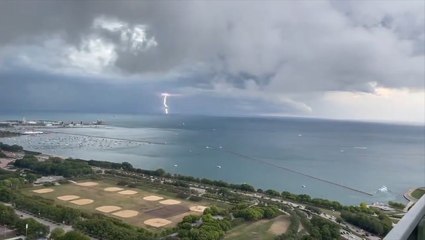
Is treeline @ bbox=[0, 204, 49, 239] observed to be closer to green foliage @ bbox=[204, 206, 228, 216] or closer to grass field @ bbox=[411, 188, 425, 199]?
green foliage @ bbox=[204, 206, 228, 216]

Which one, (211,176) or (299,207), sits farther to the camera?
(211,176)

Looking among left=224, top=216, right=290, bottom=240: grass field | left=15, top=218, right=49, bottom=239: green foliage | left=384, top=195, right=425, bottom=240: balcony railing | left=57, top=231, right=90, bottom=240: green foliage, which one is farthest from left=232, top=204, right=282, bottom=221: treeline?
left=384, top=195, right=425, bottom=240: balcony railing

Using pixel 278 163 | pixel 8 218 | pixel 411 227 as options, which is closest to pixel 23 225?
pixel 8 218

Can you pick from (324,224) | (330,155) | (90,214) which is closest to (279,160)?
(330,155)

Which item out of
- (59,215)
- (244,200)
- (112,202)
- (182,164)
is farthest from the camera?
(182,164)

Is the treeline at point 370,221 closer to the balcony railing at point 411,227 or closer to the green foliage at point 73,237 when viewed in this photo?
the green foliage at point 73,237

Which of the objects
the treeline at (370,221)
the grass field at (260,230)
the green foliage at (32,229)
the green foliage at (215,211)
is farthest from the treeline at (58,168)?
the treeline at (370,221)

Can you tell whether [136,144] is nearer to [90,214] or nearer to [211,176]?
[211,176]
